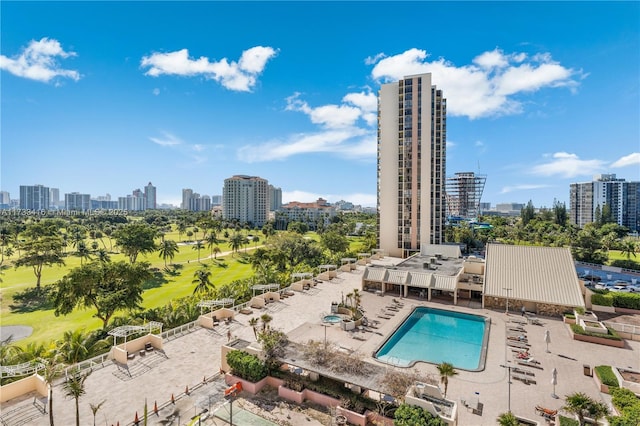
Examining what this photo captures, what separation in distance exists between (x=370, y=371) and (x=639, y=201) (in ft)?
510

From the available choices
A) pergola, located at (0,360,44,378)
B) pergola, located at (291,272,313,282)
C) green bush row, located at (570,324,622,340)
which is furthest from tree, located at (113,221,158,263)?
green bush row, located at (570,324,622,340)

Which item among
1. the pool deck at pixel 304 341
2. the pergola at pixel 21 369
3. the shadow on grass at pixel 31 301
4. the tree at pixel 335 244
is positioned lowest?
the shadow on grass at pixel 31 301

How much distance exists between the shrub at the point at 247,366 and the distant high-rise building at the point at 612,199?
134635mm

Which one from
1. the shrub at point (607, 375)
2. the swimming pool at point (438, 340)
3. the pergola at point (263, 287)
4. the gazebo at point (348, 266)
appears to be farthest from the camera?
the gazebo at point (348, 266)

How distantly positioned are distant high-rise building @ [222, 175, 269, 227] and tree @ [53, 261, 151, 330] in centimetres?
13045

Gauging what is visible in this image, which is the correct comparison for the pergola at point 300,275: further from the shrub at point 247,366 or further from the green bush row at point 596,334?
the green bush row at point 596,334

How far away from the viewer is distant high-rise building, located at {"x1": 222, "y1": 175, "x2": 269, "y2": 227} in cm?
16388

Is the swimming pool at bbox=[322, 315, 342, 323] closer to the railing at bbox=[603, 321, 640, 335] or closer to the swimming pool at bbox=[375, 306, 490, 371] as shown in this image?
the swimming pool at bbox=[375, 306, 490, 371]

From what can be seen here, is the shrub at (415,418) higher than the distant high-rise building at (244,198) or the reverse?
the reverse

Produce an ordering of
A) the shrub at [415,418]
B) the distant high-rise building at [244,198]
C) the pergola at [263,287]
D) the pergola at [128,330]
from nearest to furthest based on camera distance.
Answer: the shrub at [415,418]
the pergola at [128,330]
the pergola at [263,287]
the distant high-rise building at [244,198]

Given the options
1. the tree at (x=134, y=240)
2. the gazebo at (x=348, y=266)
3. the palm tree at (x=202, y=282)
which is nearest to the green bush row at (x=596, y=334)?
the gazebo at (x=348, y=266)

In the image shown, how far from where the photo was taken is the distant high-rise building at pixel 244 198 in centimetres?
16388

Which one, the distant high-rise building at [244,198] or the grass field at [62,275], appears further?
the distant high-rise building at [244,198]

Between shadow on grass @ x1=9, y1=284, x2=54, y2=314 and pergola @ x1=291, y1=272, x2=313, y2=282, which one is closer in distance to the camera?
pergola @ x1=291, y1=272, x2=313, y2=282
